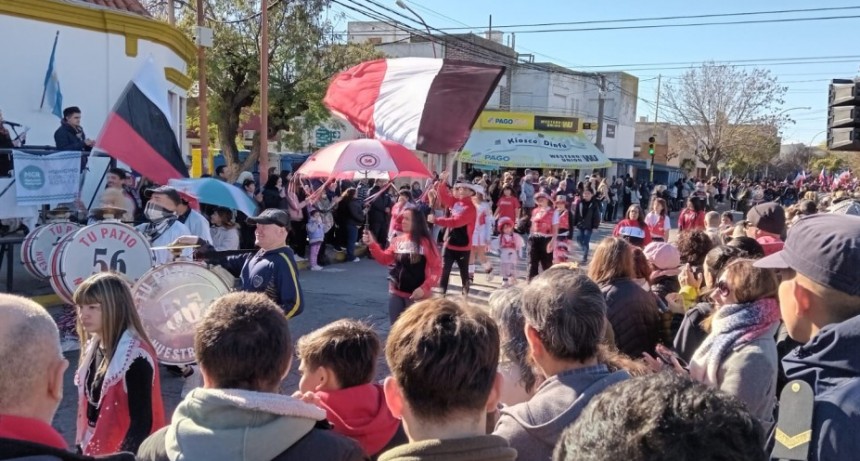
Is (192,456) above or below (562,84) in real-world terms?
below

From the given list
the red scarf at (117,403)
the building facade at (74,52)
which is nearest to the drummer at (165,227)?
the red scarf at (117,403)

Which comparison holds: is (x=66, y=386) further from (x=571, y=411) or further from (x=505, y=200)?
(x=505, y=200)

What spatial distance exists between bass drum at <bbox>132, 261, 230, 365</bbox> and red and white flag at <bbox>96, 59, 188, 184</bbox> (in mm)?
2803

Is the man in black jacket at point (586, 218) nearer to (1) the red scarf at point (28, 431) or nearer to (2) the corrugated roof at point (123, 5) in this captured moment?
(2) the corrugated roof at point (123, 5)

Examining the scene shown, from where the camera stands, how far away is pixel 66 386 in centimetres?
602

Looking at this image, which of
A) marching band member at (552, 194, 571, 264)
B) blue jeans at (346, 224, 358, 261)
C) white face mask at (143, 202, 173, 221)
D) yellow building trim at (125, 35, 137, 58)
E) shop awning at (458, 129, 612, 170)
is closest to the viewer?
white face mask at (143, 202, 173, 221)

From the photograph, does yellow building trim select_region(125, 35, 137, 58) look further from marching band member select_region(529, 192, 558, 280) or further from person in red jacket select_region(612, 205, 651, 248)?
person in red jacket select_region(612, 205, 651, 248)

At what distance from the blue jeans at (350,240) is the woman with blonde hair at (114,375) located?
10503mm

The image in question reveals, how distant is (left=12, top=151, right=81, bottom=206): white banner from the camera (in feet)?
29.0

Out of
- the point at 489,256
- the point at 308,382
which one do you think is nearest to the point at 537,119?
the point at 489,256

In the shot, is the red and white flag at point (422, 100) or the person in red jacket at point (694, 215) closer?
the red and white flag at point (422, 100)

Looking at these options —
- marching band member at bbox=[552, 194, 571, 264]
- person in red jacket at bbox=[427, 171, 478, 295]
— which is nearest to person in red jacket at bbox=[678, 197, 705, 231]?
marching band member at bbox=[552, 194, 571, 264]

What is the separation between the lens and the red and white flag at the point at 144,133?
22.8 ft

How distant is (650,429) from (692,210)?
10707 millimetres
